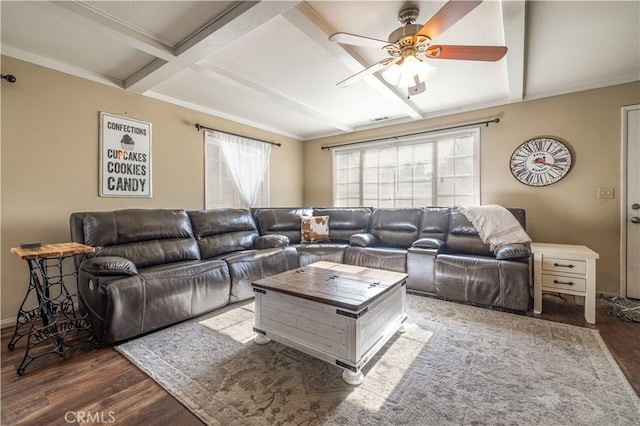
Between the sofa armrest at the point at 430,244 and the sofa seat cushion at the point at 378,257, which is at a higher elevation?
the sofa armrest at the point at 430,244

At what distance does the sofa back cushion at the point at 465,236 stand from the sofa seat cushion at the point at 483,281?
0.36 meters

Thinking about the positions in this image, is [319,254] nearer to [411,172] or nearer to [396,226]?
[396,226]

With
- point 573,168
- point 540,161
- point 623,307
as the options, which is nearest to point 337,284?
point 623,307

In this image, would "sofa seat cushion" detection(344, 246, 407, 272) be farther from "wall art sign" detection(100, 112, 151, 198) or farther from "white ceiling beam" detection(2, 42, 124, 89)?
"white ceiling beam" detection(2, 42, 124, 89)

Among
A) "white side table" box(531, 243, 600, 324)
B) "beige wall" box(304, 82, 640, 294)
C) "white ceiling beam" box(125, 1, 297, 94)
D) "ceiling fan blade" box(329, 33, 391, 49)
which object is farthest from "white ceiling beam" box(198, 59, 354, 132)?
"white side table" box(531, 243, 600, 324)

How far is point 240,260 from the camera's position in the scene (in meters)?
3.02

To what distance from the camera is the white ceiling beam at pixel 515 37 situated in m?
1.82

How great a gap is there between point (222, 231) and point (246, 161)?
141 centimetres

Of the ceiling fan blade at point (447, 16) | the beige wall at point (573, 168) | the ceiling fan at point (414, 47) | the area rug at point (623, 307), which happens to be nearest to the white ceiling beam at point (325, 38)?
the ceiling fan at point (414, 47)

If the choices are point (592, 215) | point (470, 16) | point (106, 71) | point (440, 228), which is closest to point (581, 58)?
point (470, 16)

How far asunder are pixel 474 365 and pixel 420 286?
141cm

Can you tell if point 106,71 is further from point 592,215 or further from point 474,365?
point 592,215

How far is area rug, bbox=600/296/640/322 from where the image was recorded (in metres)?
2.53

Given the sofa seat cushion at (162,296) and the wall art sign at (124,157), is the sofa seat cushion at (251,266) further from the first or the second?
the wall art sign at (124,157)
